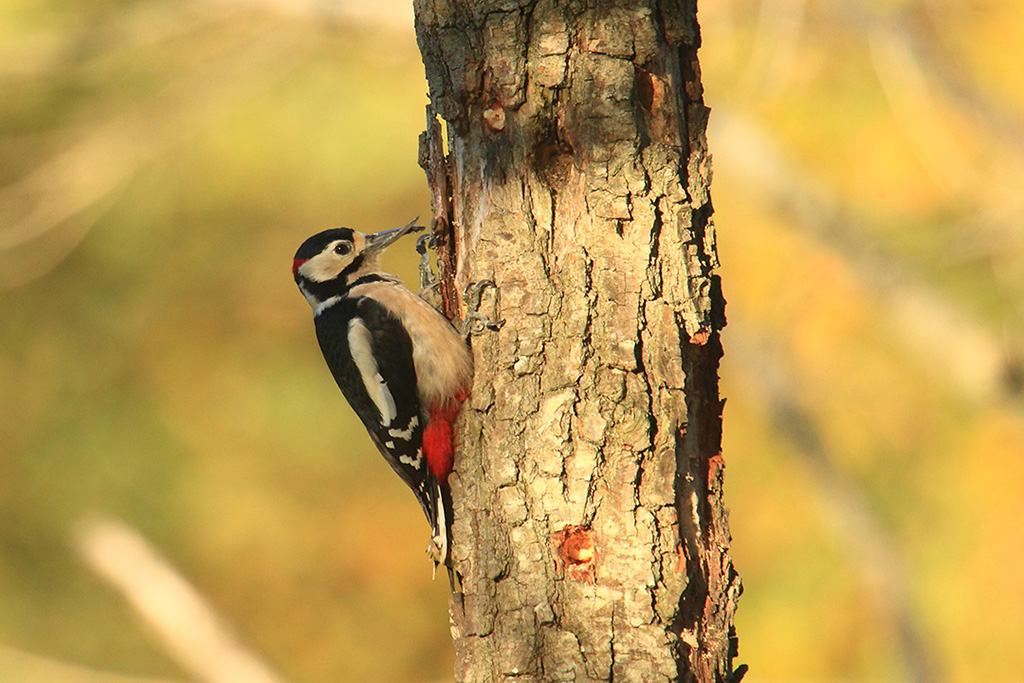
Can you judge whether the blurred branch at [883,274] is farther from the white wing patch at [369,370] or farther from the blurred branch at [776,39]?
the white wing patch at [369,370]

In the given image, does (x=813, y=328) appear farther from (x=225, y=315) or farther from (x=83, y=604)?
(x=83, y=604)

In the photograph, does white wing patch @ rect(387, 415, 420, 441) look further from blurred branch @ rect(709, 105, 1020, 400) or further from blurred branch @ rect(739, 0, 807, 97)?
blurred branch @ rect(709, 105, 1020, 400)

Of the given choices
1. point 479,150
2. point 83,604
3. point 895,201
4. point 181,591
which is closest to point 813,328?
point 895,201

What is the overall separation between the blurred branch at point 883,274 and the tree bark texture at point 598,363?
342cm

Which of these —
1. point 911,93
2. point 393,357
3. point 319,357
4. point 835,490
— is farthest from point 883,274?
point 319,357

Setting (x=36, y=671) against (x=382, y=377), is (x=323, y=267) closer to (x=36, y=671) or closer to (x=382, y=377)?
(x=382, y=377)

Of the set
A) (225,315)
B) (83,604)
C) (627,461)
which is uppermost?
(225,315)

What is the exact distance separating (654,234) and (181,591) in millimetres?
3180

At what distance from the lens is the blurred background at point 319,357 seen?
213 inches

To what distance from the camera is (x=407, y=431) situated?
2998 millimetres

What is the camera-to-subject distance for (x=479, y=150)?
2.30 metres

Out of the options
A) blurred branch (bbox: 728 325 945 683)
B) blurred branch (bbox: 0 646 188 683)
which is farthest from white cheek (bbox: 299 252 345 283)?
blurred branch (bbox: 0 646 188 683)

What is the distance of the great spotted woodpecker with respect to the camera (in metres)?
2.54

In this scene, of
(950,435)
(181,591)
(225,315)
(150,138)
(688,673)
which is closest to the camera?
(688,673)
